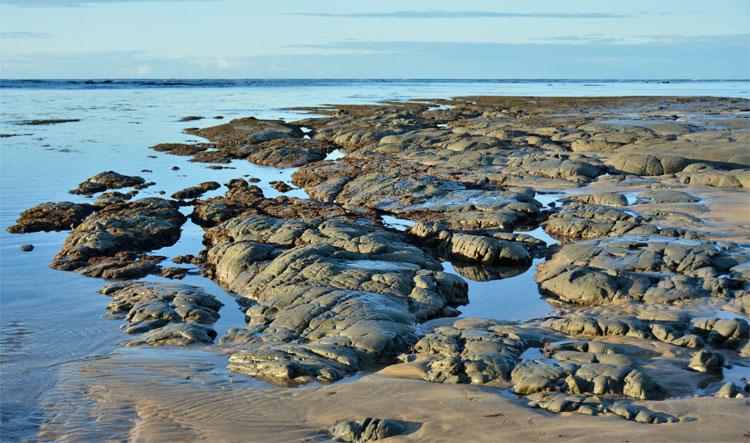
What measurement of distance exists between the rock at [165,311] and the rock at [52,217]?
642cm

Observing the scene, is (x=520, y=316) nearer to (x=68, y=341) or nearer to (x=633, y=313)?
(x=633, y=313)

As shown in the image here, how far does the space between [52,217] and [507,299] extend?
13.8 meters

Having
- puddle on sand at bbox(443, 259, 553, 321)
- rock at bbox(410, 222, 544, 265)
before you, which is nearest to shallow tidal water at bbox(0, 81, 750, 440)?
puddle on sand at bbox(443, 259, 553, 321)

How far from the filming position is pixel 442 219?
20266 mm

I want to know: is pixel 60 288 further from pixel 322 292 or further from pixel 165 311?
pixel 322 292

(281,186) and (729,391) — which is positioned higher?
(281,186)

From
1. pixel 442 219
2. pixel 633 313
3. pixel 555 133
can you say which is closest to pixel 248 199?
pixel 442 219

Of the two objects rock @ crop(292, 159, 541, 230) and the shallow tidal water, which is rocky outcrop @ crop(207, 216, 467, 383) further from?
rock @ crop(292, 159, 541, 230)

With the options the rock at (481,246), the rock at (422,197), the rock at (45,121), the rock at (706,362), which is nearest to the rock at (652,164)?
the rock at (422,197)

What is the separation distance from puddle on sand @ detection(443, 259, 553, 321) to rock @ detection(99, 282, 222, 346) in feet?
15.7

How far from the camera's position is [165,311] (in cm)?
1299

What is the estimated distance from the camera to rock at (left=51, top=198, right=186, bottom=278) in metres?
16.3

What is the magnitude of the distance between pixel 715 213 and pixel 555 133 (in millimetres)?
18050

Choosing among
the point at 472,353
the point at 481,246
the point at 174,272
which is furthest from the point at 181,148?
the point at 472,353
